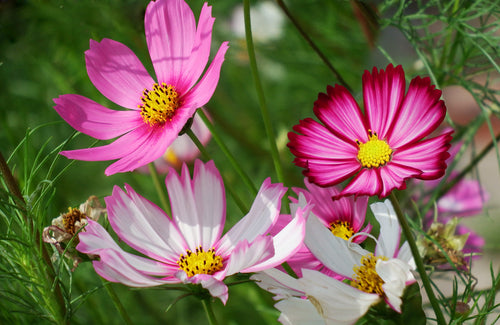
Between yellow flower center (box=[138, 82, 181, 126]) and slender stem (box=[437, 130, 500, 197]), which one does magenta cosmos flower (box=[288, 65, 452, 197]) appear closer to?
yellow flower center (box=[138, 82, 181, 126])

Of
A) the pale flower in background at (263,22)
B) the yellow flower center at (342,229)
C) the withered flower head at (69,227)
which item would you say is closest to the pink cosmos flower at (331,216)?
the yellow flower center at (342,229)

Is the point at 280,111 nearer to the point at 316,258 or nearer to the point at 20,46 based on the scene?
the point at 20,46

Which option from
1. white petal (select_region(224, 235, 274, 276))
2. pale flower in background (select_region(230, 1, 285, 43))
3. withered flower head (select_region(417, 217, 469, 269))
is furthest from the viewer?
pale flower in background (select_region(230, 1, 285, 43))

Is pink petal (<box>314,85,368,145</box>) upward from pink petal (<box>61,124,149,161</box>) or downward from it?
downward

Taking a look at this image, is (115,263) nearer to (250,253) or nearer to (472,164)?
(250,253)

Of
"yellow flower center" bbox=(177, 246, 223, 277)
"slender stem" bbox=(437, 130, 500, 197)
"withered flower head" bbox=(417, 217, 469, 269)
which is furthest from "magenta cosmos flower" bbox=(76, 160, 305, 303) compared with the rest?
"slender stem" bbox=(437, 130, 500, 197)

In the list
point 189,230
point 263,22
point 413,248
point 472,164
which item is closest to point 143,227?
point 189,230

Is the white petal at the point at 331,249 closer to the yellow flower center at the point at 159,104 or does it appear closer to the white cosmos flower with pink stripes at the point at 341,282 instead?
the white cosmos flower with pink stripes at the point at 341,282
